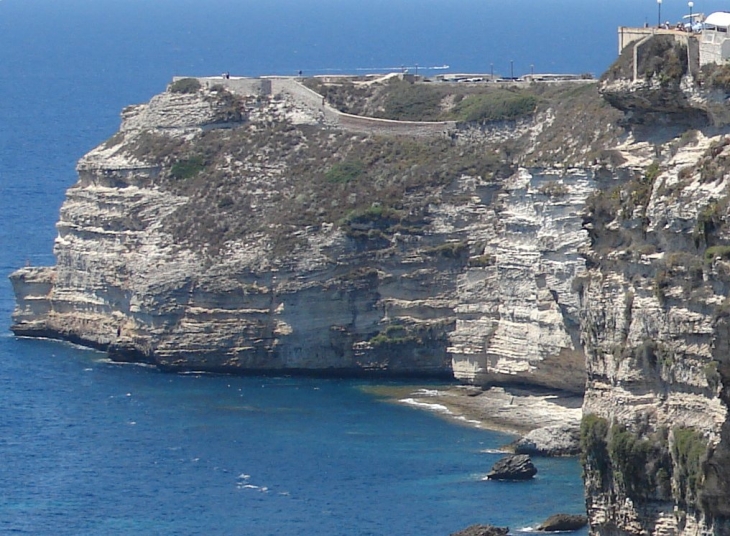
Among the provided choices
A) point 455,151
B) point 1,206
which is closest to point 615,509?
point 455,151

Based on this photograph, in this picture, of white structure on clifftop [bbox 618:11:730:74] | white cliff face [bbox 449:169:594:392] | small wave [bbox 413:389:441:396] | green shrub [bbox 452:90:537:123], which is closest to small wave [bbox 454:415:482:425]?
white cliff face [bbox 449:169:594:392]

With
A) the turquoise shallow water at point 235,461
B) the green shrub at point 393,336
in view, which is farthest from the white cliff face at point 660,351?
the green shrub at point 393,336

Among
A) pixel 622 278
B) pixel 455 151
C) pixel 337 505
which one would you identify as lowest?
pixel 337 505

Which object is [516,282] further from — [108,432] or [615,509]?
[615,509]

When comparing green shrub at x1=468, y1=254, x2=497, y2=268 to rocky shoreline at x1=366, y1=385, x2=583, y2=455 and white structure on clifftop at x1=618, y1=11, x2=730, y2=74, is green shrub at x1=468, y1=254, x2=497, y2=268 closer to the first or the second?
rocky shoreline at x1=366, y1=385, x2=583, y2=455

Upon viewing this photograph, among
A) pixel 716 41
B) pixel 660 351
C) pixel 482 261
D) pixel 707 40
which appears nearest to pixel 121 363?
pixel 482 261

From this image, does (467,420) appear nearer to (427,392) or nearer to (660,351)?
(427,392)

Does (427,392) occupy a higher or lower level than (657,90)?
lower
